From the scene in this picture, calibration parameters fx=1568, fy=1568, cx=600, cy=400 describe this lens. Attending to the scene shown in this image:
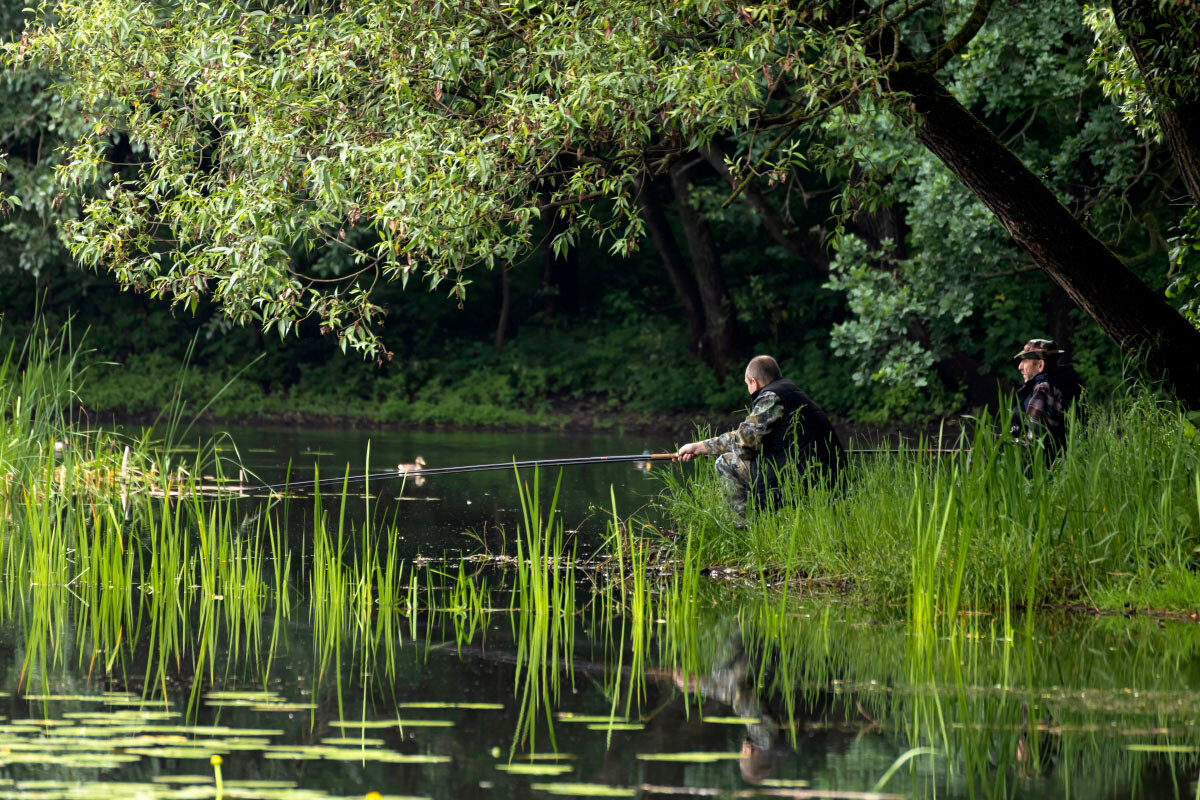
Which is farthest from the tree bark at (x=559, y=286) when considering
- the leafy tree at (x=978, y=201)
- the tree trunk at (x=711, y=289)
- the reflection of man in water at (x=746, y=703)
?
the reflection of man in water at (x=746, y=703)

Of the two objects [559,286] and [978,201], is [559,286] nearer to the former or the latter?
[559,286]

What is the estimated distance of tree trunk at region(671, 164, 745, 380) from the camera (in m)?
27.0

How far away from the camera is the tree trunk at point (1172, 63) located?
966cm

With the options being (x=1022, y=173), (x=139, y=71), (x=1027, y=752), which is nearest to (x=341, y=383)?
(x=139, y=71)

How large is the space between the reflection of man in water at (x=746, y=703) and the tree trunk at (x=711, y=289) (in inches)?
790

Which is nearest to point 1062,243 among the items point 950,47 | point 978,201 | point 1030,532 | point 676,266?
point 950,47

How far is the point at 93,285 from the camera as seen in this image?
3291cm

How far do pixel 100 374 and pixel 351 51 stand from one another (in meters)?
23.6

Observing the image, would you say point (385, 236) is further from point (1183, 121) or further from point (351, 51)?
point (1183, 121)

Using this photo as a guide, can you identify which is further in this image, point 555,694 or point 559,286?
point 559,286

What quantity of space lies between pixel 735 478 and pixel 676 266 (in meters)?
17.9

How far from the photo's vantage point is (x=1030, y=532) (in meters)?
7.91

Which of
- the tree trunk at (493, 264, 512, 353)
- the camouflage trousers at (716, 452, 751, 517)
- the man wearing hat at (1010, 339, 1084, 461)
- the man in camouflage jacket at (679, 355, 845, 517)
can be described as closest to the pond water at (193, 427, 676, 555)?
the camouflage trousers at (716, 452, 751, 517)

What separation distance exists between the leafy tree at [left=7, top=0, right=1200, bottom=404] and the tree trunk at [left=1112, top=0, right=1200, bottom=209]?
85 cm
